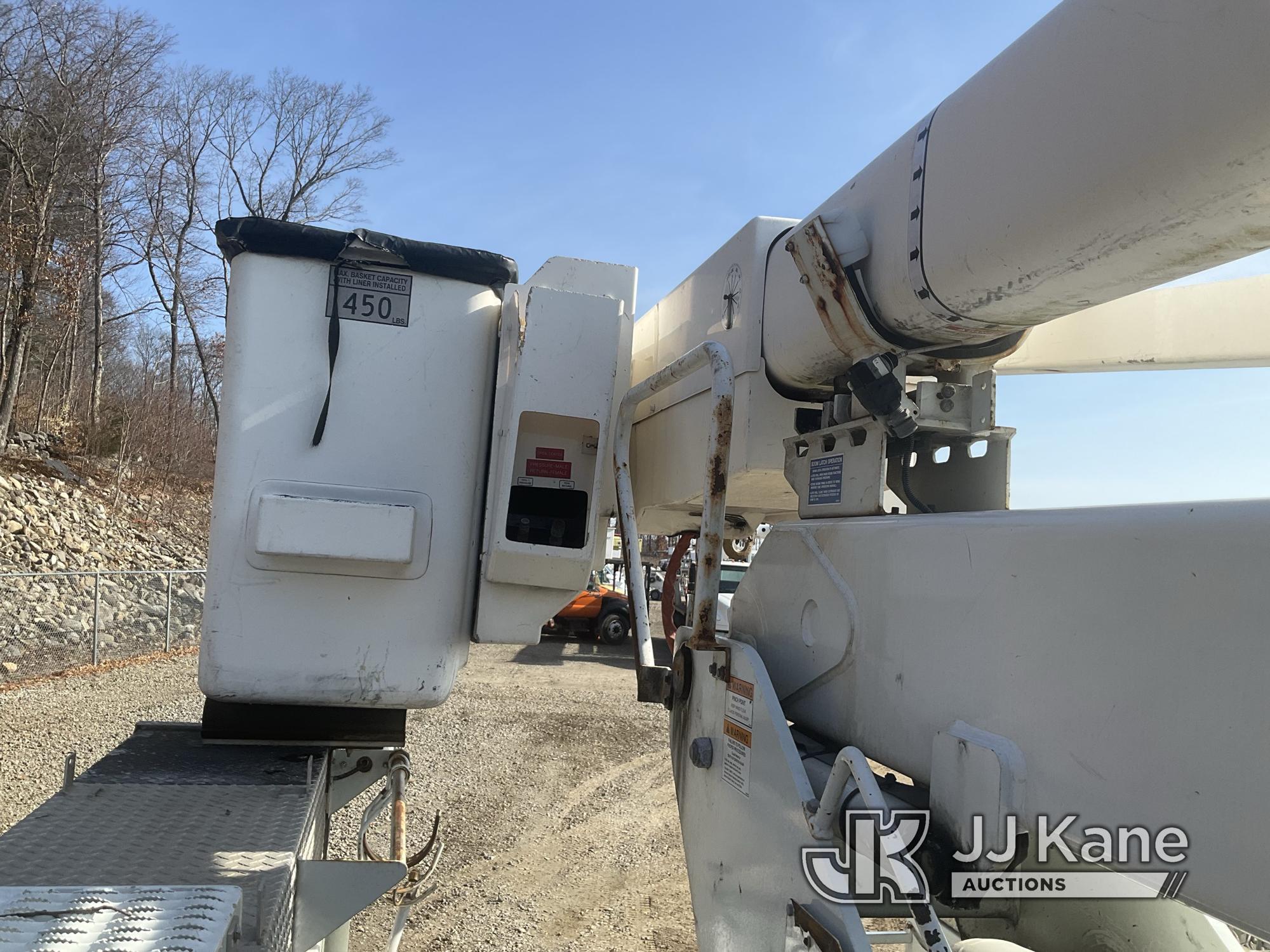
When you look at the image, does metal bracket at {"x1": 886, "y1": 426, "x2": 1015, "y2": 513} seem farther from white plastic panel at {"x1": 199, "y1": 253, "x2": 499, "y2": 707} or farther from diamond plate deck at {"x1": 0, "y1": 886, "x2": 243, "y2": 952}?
diamond plate deck at {"x1": 0, "y1": 886, "x2": 243, "y2": 952}

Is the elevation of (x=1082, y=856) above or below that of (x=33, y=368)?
below

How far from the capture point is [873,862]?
5.23 feet

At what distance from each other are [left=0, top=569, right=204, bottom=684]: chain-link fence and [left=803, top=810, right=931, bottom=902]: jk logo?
11332 millimetres

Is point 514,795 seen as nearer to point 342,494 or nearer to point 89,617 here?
point 342,494

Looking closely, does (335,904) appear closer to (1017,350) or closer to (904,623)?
(904,623)

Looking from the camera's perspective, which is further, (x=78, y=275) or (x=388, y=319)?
(x=78, y=275)

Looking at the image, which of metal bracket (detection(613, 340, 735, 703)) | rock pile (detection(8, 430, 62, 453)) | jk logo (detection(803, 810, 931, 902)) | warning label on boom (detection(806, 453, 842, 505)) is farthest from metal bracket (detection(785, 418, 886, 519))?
rock pile (detection(8, 430, 62, 453))

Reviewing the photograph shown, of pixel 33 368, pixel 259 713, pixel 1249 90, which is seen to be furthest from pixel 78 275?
pixel 1249 90

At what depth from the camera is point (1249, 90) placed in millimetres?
1088

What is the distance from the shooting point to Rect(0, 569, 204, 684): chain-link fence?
434 inches

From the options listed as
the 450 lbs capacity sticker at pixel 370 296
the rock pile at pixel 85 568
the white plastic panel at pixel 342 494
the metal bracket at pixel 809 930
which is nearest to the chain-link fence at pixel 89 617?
the rock pile at pixel 85 568

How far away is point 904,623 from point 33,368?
24.7 meters

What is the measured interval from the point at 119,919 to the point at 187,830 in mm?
736

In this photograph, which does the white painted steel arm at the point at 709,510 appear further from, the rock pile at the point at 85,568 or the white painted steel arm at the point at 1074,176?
the rock pile at the point at 85,568
